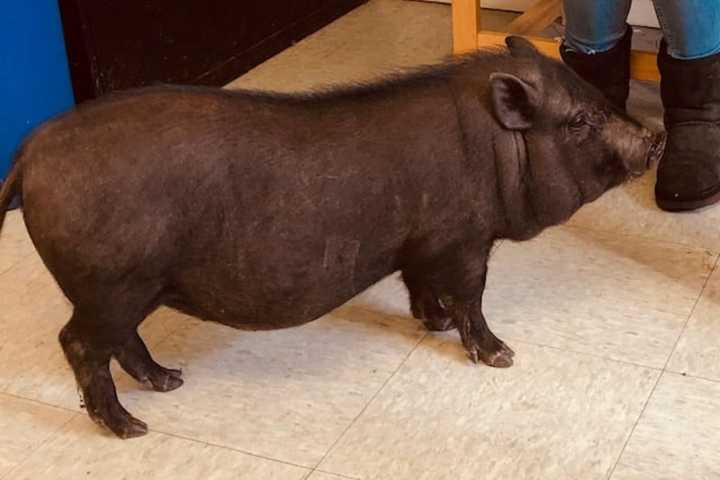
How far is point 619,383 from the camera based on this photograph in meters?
1.54

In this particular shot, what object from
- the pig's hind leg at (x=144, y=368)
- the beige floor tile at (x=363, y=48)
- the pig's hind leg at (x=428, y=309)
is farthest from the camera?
the beige floor tile at (x=363, y=48)

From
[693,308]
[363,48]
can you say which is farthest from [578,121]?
[363,48]

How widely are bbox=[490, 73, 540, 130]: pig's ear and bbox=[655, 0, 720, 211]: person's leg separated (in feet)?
1.72

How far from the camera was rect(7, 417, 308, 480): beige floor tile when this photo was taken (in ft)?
4.67

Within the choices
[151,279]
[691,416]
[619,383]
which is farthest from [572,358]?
[151,279]

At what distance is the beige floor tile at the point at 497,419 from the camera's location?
1.41m

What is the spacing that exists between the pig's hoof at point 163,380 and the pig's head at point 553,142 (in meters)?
0.48

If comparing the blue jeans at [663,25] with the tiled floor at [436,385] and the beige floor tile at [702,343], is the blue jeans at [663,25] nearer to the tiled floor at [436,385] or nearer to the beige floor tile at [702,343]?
the tiled floor at [436,385]

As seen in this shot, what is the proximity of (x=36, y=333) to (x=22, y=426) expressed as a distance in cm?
23

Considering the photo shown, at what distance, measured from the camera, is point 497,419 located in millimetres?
1484

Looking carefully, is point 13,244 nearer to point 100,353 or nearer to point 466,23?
point 100,353

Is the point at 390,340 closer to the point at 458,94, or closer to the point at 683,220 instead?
the point at 458,94

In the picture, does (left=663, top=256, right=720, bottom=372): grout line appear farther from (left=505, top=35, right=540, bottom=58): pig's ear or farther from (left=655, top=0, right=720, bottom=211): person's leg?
(left=505, top=35, right=540, bottom=58): pig's ear

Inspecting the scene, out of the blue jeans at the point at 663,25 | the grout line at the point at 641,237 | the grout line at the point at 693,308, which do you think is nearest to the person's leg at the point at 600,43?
the blue jeans at the point at 663,25
